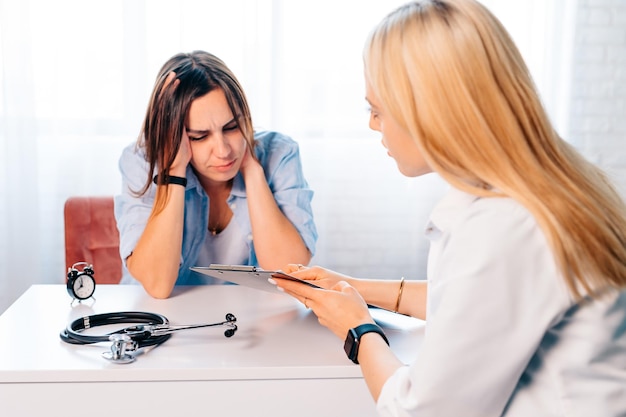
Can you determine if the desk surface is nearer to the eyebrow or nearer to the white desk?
the white desk

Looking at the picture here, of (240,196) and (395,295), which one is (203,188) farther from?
(395,295)

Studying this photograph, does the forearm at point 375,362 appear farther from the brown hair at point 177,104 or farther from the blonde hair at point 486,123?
the brown hair at point 177,104

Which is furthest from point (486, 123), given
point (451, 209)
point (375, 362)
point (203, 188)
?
point (203, 188)

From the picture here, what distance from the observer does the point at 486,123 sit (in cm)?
97

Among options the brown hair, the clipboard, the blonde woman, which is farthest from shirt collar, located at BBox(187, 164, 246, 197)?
the blonde woman

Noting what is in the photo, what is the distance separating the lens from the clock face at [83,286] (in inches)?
62.6

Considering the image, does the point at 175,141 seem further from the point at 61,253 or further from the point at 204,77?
the point at 61,253

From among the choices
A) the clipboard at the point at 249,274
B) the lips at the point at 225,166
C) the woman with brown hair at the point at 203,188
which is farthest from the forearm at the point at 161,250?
the clipboard at the point at 249,274

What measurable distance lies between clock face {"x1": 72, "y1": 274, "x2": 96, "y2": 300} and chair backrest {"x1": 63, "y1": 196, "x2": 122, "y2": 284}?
0.57 metres

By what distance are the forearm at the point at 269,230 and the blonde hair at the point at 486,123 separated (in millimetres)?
919

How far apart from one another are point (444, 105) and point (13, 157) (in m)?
2.33

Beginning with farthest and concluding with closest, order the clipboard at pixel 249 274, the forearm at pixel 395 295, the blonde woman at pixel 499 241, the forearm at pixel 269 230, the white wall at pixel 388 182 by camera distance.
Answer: the white wall at pixel 388 182
the forearm at pixel 269 230
the forearm at pixel 395 295
the clipboard at pixel 249 274
the blonde woman at pixel 499 241

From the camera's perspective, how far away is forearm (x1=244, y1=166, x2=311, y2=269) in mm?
1893

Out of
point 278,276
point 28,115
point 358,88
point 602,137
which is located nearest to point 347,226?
point 358,88
